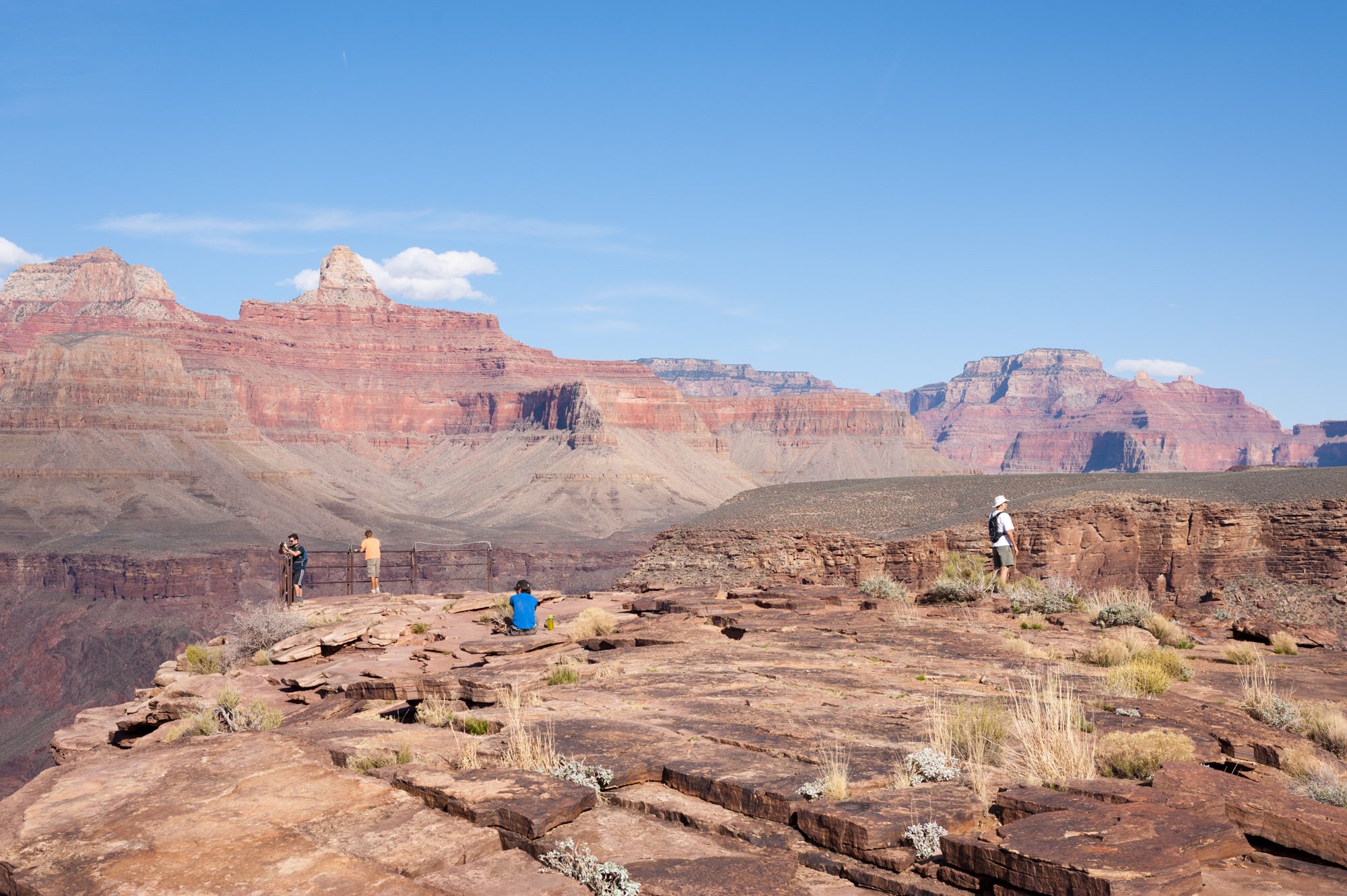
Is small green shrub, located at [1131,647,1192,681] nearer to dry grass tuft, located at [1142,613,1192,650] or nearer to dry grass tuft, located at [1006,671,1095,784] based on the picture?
dry grass tuft, located at [1142,613,1192,650]

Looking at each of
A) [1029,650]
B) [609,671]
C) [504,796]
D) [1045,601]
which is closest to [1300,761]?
[1029,650]

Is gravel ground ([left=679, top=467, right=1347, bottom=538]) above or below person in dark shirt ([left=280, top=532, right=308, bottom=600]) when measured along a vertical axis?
above

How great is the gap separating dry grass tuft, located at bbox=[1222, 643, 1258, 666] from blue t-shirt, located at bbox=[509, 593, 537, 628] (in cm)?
909

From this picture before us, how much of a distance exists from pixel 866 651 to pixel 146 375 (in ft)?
417

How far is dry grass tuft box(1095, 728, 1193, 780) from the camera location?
634 centimetres

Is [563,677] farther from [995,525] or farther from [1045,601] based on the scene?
[1045,601]

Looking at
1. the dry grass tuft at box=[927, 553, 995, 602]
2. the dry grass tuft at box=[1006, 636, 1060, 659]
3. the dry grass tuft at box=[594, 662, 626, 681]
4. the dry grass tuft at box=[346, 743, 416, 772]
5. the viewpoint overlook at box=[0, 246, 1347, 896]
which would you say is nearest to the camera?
the viewpoint overlook at box=[0, 246, 1347, 896]

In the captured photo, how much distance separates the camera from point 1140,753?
6.37 metres

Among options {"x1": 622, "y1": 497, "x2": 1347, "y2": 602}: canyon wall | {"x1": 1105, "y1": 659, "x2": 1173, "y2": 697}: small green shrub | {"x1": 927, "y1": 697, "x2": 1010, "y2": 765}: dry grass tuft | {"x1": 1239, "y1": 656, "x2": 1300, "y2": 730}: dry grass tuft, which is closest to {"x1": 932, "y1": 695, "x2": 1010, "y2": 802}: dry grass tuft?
{"x1": 927, "y1": 697, "x2": 1010, "y2": 765}: dry grass tuft

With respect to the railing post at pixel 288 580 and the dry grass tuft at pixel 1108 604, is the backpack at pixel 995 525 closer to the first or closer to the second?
the dry grass tuft at pixel 1108 604

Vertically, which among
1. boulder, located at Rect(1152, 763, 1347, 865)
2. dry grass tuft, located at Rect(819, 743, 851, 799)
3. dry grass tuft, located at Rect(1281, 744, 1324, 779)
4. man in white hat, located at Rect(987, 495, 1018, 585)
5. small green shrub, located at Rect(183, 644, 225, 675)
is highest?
man in white hat, located at Rect(987, 495, 1018, 585)

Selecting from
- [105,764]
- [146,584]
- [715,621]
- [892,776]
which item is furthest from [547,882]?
[146,584]

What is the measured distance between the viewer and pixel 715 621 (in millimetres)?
15047

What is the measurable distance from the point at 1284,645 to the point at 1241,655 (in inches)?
65.5
